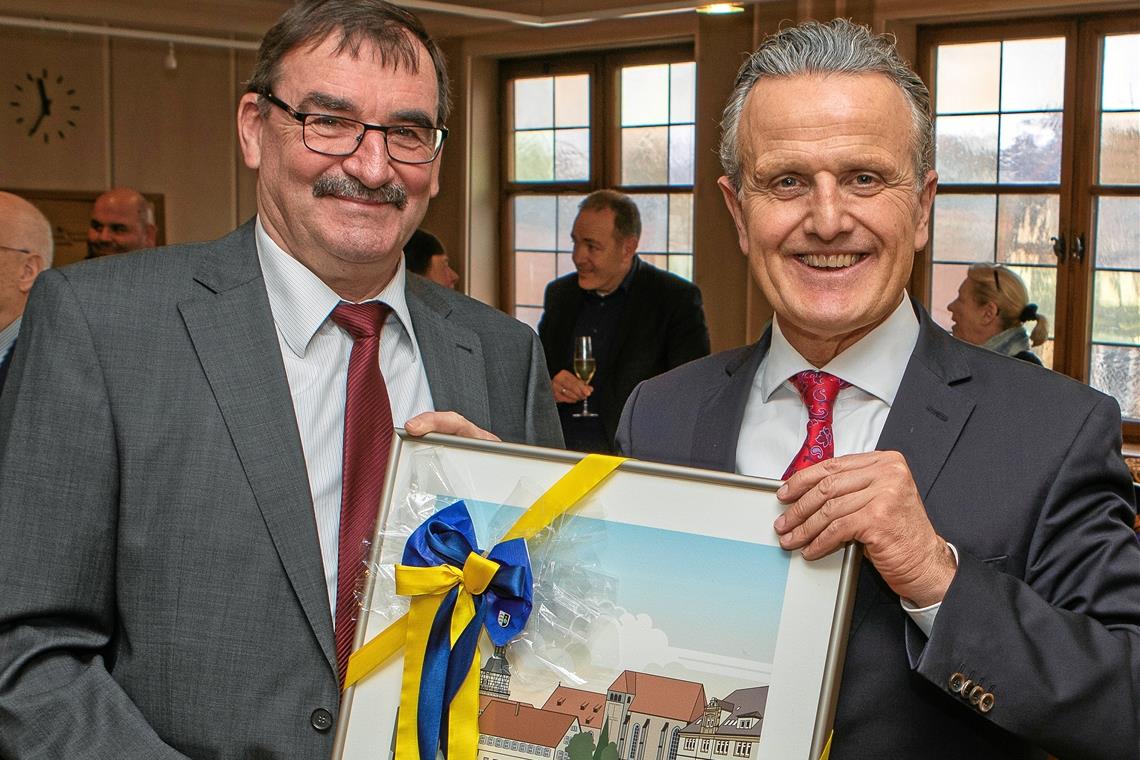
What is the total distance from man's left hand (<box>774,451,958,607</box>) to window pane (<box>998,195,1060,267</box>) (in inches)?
222

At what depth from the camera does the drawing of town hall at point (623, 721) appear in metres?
1.26

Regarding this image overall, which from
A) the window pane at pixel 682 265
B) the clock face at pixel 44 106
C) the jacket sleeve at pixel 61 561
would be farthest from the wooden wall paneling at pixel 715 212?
the jacket sleeve at pixel 61 561

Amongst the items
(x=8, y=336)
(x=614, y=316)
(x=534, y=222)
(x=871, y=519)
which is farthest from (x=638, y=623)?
(x=534, y=222)

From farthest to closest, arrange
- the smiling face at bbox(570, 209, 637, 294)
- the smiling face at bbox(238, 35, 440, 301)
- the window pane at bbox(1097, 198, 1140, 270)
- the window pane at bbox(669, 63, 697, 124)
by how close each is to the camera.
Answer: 1. the window pane at bbox(669, 63, 697, 124)
2. the window pane at bbox(1097, 198, 1140, 270)
3. the smiling face at bbox(570, 209, 637, 294)
4. the smiling face at bbox(238, 35, 440, 301)

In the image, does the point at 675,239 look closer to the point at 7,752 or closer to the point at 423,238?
the point at 423,238

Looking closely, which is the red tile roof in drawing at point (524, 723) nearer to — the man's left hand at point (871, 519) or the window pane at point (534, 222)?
the man's left hand at point (871, 519)

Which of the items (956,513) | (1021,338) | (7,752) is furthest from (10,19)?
(956,513)

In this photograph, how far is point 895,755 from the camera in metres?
1.42

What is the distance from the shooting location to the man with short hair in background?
18.5 ft

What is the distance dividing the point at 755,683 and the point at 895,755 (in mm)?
280

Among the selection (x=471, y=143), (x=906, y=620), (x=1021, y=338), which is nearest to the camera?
(x=906, y=620)

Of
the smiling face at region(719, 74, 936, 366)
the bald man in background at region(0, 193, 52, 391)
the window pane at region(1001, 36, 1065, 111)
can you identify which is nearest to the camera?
the smiling face at region(719, 74, 936, 366)

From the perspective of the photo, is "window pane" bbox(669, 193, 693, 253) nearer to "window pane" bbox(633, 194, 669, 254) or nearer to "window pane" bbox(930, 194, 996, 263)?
"window pane" bbox(633, 194, 669, 254)

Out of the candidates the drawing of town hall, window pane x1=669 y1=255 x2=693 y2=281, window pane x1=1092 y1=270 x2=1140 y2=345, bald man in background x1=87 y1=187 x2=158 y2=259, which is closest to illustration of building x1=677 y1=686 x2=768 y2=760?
the drawing of town hall
